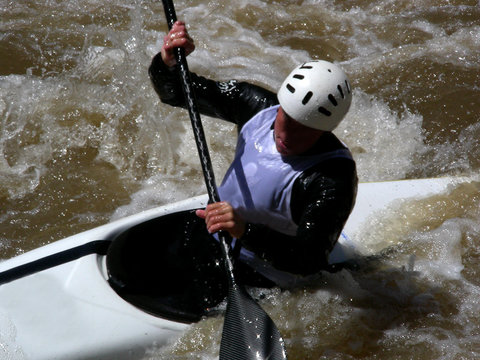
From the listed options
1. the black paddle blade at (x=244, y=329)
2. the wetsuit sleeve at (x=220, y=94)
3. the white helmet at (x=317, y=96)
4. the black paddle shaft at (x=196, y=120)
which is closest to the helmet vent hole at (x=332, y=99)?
the white helmet at (x=317, y=96)

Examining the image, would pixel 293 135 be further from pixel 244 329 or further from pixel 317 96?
pixel 244 329

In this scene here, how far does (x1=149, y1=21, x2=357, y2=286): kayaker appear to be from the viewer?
6.51ft

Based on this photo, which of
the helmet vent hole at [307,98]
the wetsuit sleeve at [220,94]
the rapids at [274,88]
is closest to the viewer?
the helmet vent hole at [307,98]

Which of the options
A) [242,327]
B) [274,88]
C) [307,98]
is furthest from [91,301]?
[274,88]

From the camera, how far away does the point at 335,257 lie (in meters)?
2.75

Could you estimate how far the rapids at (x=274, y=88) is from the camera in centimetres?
281

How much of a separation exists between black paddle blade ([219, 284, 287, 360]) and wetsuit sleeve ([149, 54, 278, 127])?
2.42 ft

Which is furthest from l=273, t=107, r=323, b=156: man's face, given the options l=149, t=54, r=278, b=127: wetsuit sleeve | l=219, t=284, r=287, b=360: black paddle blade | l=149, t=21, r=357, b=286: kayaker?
l=219, t=284, r=287, b=360: black paddle blade

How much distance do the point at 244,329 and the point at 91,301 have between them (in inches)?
25.2

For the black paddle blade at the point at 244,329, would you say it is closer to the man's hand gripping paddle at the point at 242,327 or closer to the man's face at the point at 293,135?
the man's hand gripping paddle at the point at 242,327

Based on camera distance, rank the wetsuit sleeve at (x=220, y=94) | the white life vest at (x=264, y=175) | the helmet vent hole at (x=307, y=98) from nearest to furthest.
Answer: the helmet vent hole at (x=307, y=98), the white life vest at (x=264, y=175), the wetsuit sleeve at (x=220, y=94)

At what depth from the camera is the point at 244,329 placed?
2.24m

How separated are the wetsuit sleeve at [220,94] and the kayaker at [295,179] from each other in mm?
104

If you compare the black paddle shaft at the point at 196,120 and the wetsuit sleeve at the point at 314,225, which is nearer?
the wetsuit sleeve at the point at 314,225
